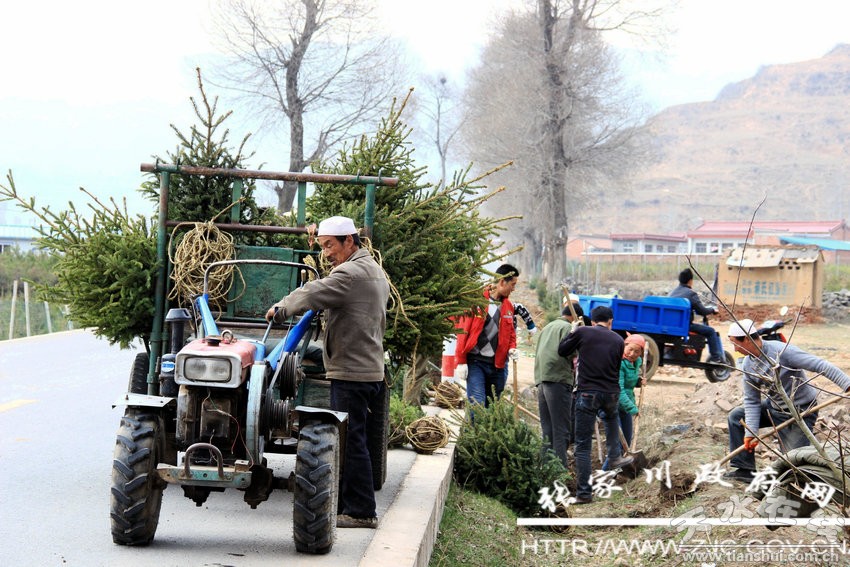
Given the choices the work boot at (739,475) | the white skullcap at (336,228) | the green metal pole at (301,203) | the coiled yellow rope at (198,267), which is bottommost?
the work boot at (739,475)

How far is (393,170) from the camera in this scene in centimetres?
951

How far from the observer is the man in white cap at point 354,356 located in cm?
725

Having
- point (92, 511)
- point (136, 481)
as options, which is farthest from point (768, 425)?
point (136, 481)

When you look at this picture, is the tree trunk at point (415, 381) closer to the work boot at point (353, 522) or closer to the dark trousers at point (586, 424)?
the dark trousers at point (586, 424)

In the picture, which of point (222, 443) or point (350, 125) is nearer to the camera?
point (222, 443)

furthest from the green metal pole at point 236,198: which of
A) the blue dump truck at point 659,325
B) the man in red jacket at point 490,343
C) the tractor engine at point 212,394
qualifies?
the blue dump truck at point 659,325

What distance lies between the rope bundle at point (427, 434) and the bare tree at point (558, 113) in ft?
118

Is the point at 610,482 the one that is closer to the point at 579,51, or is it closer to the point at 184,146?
the point at 184,146

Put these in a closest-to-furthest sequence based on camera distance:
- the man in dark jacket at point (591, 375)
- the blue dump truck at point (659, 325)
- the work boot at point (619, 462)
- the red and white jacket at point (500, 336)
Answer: the man in dark jacket at point (591, 375) → the red and white jacket at point (500, 336) → the work boot at point (619, 462) → the blue dump truck at point (659, 325)

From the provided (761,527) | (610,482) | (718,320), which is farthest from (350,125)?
(761,527)

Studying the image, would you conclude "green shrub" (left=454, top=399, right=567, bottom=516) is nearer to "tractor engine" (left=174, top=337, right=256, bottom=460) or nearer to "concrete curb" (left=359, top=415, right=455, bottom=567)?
"concrete curb" (left=359, top=415, right=455, bottom=567)

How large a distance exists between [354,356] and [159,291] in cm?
211

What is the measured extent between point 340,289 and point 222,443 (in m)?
1.26

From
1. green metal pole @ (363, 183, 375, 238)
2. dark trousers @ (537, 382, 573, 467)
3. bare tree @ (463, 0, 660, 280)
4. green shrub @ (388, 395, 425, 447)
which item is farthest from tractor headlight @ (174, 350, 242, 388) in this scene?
bare tree @ (463, 0, 660, 280)
